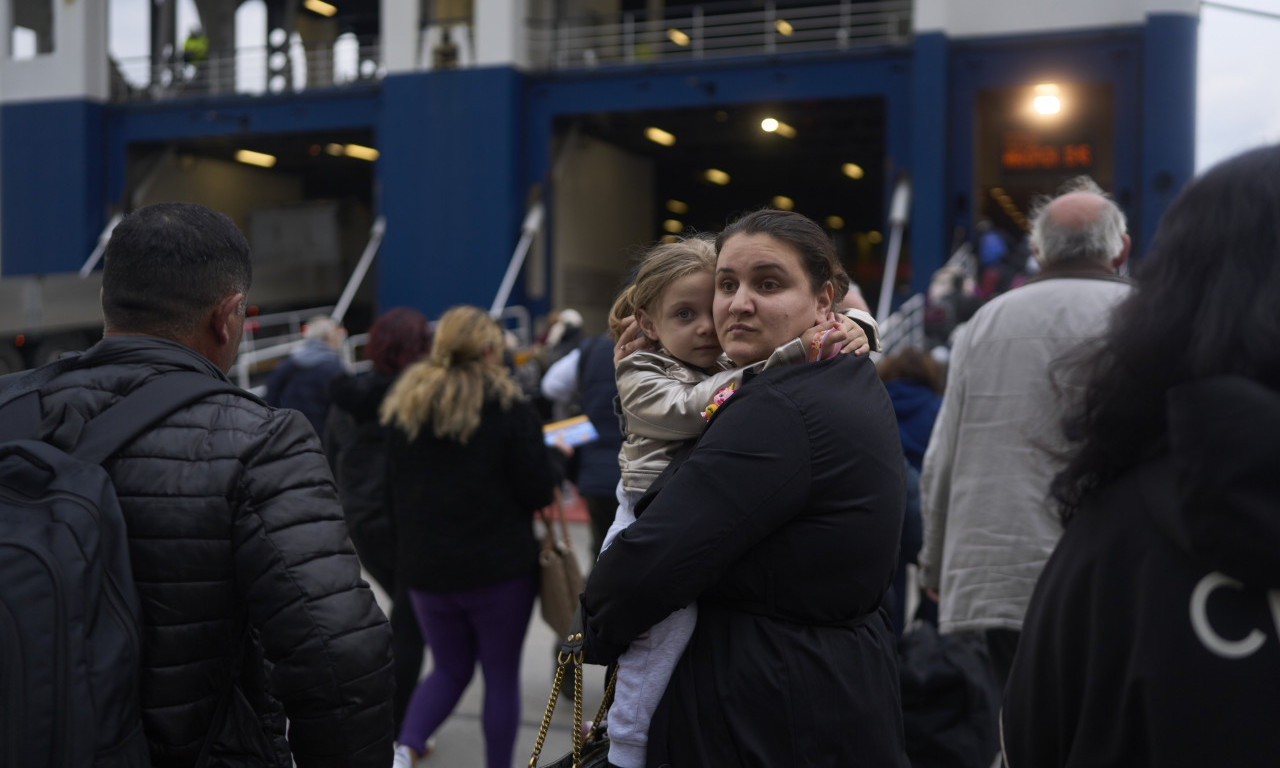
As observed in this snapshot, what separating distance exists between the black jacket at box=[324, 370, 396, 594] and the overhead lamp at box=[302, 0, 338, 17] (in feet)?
76.4

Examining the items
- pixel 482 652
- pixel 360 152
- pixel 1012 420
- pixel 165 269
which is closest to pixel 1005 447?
pixel 1012 420

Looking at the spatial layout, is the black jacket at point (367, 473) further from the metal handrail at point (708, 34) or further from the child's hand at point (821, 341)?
the metal handrail at point (708, 34)

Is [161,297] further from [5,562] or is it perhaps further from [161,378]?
[5,562]

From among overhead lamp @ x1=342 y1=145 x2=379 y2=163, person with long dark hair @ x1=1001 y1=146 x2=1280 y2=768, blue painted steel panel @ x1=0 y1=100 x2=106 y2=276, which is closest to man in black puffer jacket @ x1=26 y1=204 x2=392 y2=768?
person with long dark hair @ x1=1001 y1=146 x2=1280 y2=768

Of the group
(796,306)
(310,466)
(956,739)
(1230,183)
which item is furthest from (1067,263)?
(310,466)

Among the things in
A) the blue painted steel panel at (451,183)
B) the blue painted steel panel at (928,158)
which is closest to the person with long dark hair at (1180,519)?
the blue painted steel panel at (928,158)

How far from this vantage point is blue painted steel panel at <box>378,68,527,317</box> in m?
18.9

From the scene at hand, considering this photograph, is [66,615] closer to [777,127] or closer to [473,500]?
[473,500]

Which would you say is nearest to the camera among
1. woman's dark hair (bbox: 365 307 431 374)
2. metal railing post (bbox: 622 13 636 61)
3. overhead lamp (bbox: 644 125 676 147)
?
woman's dark hair (bbox: 365 307 431 374)

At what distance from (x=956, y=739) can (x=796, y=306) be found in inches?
68.4

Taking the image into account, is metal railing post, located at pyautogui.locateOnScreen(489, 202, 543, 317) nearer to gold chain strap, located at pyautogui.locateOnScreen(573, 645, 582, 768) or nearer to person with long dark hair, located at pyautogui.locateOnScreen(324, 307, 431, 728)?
person with long dark hair, located at pyautogui.locateOnScreen(324, 307, 431, 728)

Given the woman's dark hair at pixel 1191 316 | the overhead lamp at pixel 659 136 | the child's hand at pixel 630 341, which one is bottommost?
the child's hand at pixel 630 341

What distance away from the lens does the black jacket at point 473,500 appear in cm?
429

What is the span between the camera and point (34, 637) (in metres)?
1.77
